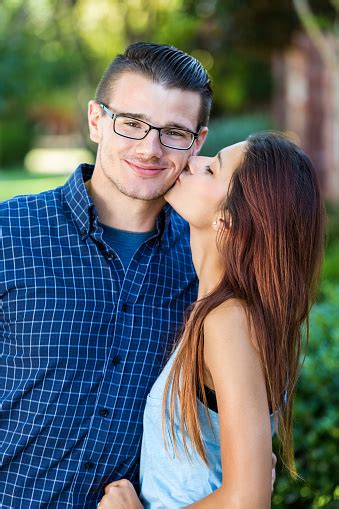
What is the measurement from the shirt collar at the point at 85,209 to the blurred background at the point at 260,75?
56.1 inches

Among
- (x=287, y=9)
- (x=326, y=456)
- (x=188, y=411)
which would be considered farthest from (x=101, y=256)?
(x=287, y=9)

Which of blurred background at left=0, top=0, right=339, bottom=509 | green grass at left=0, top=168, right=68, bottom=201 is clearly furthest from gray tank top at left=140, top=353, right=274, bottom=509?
green grass at left=0, top=168, right=68, bottom=201

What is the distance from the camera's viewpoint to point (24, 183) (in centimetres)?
2434

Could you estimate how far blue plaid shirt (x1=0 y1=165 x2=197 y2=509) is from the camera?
2.65 meters

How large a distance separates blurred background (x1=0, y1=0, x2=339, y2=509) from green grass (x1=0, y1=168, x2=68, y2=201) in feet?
0.18

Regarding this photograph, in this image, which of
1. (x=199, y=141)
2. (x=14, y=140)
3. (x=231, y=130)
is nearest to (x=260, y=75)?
(x=231, y=130)

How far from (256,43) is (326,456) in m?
9.75

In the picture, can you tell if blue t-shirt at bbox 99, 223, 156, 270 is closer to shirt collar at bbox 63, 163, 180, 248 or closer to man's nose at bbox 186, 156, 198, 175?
shirt collar at bbox 63, 163, 180, 248

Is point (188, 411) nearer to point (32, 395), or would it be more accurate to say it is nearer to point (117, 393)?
point (117, 393)

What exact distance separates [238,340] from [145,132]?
836 mm

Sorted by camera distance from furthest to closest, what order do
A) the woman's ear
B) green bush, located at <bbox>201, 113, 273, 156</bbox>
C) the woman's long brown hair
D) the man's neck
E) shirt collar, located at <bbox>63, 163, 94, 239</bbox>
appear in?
green bush, located at <bbox>201, 113, 273, 156</bbox>, the man's neck, shirt collar, located at <bbox>63, 163, 94, 239</bbox>, the woman's ear, the woman's long brown hair

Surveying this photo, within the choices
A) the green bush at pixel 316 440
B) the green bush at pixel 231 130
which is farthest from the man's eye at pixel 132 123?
the green bush at pixel 231 130

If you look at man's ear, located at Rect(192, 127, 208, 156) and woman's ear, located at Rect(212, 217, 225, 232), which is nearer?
woman's ear, located at Rect(212, 217, 225, 232)

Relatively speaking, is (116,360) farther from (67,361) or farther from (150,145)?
(150,145)
